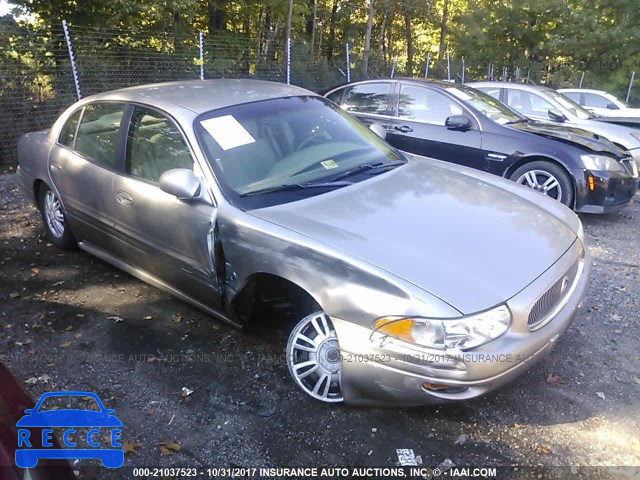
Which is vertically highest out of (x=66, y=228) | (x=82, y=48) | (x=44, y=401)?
(x=82, y=48)

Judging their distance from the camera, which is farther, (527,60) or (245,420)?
(527,60)

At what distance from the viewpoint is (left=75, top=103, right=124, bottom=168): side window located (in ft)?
13.0

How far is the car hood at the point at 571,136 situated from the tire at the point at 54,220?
16.2ft

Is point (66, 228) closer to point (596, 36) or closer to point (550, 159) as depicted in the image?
point (550, 159)

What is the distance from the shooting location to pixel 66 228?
4.69m

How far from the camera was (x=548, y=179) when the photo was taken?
19.7 feet

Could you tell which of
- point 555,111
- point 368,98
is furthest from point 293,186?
point 555,111

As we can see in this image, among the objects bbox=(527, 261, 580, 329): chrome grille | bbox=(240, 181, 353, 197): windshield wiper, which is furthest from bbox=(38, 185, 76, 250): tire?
bbox=(527, 261, 580, 329): chrome grille

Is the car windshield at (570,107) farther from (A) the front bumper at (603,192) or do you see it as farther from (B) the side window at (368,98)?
(B) the side window at (368,98)

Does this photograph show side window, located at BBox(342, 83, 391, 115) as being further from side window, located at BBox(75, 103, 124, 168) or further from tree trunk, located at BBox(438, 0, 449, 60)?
tree trunk, located at BBox(438, 0, 449, 60)

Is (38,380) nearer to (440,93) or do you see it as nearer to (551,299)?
(551,299)

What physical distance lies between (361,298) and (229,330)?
146 cm

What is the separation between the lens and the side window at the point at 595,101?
11.3 meters

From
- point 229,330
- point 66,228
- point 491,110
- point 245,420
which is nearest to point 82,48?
point 66,228
